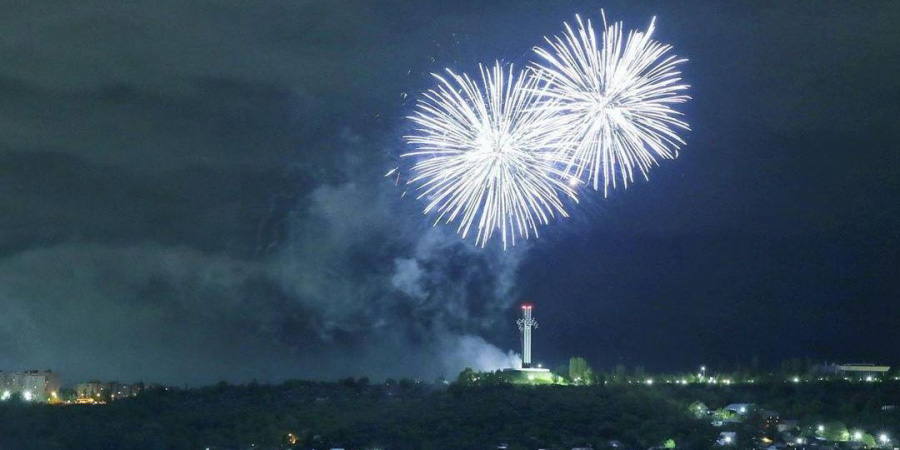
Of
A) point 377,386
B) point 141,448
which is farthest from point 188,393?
point 141,448

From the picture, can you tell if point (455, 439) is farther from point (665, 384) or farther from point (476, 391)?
point (665, 384)

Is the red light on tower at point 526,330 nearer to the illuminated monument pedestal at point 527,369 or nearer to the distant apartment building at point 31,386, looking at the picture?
the illuminated monument pedestal at point 527,369

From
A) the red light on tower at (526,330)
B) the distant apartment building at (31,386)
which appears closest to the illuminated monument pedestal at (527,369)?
the red light on tower at (526,330)

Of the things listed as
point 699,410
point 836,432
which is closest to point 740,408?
point 699,410

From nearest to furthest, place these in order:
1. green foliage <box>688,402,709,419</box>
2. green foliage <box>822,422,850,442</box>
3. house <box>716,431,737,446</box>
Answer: house <box>716,431,737,446</box> → green foliage <box>822,422,850,442</box> → green foliage <box>688,402,709,419</box>

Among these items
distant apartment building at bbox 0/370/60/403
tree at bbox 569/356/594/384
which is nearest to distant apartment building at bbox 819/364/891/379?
tree at bbox 569/356/594/384

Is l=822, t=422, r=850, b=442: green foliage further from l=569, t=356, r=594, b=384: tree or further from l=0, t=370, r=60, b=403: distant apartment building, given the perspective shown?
l=0, t=370, r=60, b=403: distant apartment building

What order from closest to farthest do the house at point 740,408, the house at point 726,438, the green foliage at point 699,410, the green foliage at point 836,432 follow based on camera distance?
the house at point 726,438 → the green foliage at point 836,432 → the green foliage at point 699,410 → the house at point 740,408
